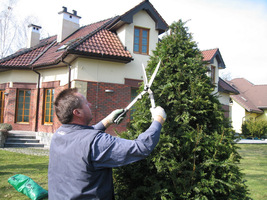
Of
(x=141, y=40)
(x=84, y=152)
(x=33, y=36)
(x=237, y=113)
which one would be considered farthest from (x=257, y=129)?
(x=84, y=152)

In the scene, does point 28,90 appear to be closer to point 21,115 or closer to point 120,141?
point 21,115

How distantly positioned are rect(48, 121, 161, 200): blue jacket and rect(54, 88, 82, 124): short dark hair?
0.09 metres

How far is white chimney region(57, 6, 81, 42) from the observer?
17.5 m

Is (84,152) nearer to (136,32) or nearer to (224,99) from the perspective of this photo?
(136,32)

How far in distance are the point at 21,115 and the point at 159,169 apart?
15.7 m

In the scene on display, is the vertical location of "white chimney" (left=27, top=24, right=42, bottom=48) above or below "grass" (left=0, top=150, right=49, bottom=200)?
above

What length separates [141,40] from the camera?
1373 cm

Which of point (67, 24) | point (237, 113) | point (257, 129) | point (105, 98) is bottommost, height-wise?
point (257, 129)

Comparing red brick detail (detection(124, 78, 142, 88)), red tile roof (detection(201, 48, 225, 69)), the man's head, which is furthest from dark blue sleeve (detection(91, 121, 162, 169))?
red tile roof (detection(201, 48, 225, 69))

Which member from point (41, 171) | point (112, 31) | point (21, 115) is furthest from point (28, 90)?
point (41, 171)

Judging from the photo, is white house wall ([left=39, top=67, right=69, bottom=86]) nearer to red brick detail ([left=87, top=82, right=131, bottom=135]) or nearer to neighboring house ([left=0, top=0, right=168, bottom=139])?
neighboring house ([left=0, top=0, right=168, bottom=139])

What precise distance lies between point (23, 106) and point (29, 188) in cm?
1299

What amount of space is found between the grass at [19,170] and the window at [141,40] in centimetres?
785

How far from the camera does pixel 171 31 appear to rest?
3387 mm
